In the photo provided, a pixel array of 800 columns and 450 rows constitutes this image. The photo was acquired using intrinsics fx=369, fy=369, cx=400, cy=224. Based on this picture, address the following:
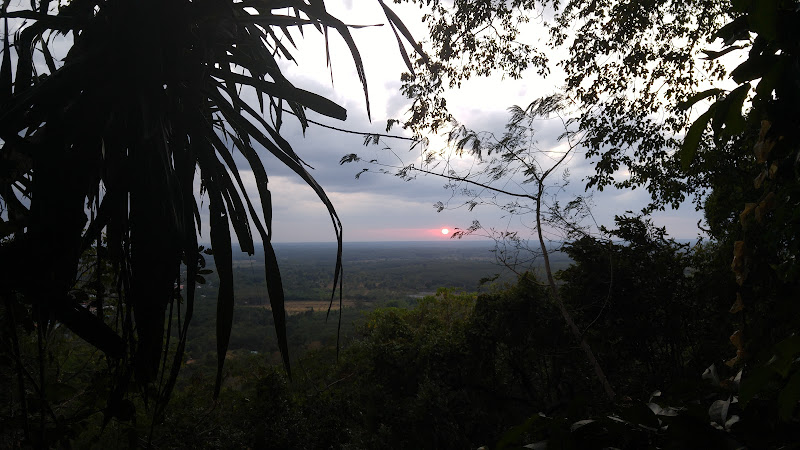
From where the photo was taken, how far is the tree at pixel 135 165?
2.02ft

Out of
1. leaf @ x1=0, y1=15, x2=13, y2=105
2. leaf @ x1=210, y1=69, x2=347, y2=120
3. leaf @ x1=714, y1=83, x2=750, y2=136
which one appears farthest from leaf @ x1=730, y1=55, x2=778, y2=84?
leaf @ x1=0, y1=15, x2=13, y2=105

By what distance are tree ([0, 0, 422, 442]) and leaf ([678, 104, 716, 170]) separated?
669mm

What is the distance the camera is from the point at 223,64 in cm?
104

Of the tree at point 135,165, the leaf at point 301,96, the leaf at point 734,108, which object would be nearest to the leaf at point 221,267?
the tree at point 135,165

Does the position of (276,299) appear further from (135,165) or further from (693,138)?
(693,138)

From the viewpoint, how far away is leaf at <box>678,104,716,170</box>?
56 cm

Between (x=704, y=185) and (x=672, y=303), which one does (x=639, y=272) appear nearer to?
(x=672, y=303)

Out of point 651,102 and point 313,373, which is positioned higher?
point 651,102

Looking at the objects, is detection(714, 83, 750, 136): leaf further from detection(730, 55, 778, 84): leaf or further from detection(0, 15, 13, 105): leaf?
detection(0, 15, 13, 105): leaf


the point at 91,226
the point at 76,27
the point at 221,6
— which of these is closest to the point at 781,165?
the point at 221,6

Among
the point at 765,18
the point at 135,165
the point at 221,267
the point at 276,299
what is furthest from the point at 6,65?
the point at 765,18

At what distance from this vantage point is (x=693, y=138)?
0.58 meters

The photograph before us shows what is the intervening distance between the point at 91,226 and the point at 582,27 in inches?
177

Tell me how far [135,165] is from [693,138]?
0.95 metres
